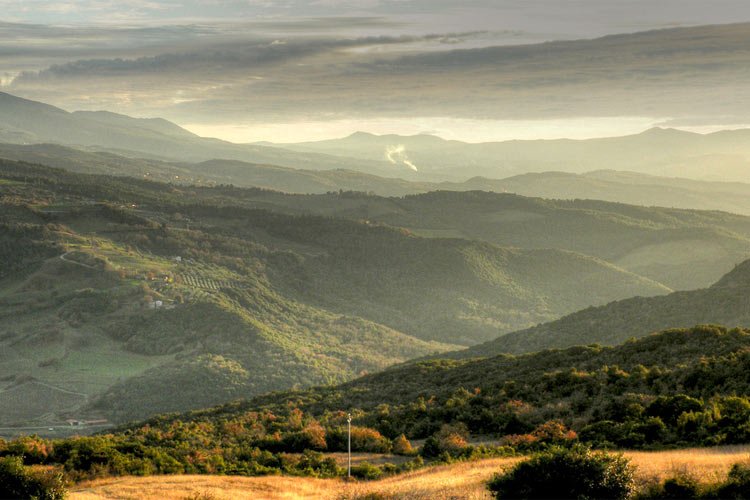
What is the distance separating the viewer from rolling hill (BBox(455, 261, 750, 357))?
245ft

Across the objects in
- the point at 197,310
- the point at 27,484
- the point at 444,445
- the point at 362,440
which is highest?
the point at 27,484

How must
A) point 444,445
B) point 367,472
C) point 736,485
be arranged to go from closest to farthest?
point 736,485, point 367,472, point 444,445

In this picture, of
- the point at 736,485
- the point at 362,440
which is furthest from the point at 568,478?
the point at 362,440

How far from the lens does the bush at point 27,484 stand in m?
24.5

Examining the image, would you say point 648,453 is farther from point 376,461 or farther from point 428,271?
point 428,271

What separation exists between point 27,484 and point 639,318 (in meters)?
66.2

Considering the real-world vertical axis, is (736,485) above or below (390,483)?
above

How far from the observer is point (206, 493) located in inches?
1011

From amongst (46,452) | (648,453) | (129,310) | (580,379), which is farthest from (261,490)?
(129,310)

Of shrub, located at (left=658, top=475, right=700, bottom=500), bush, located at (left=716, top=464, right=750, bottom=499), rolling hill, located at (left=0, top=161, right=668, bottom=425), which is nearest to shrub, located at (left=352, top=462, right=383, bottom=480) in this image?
shrub, located at (left=658, top=475, right=700, bottom=500)

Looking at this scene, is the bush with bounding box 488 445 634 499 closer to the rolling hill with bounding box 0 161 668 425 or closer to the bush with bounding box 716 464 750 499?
the bush with bounding box 716 464 750 499

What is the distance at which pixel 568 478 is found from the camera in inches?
879

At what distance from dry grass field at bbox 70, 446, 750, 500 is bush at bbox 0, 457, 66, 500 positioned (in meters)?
1.17

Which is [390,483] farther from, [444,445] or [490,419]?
[490,419]
